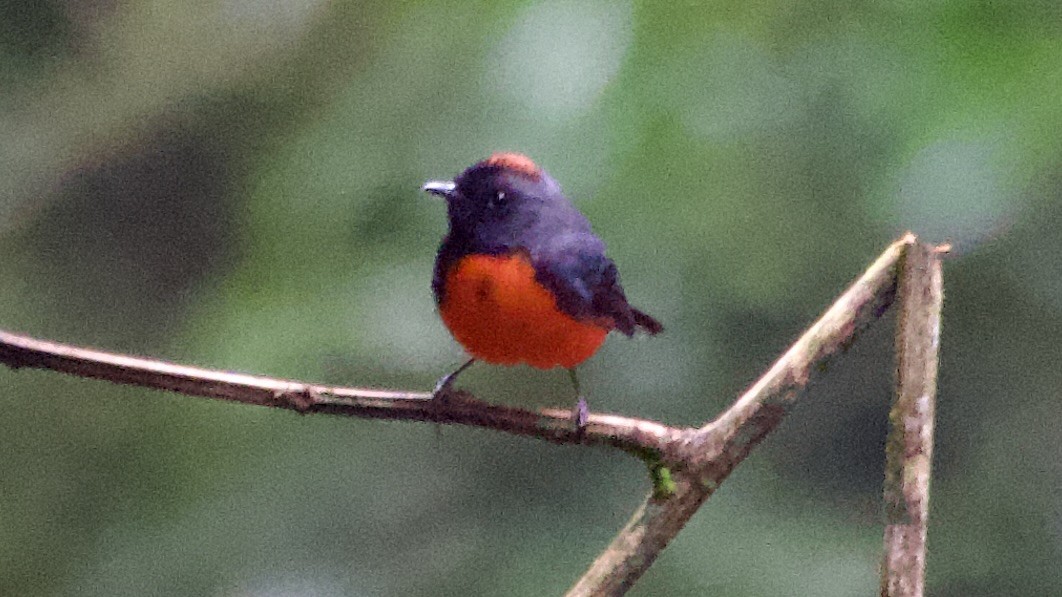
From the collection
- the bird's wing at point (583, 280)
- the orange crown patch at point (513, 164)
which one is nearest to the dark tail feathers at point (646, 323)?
the bird's wing at point (583, 280)

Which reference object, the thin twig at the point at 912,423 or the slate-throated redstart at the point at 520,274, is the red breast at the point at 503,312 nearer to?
the slate-throated redstart at the point at 520,274

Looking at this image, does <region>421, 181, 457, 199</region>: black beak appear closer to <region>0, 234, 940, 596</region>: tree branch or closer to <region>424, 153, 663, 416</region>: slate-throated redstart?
<region>424, 153, 663, 416</region>: slate-throated redstart

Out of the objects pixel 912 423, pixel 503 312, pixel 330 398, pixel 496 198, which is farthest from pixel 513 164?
pixel 912 423

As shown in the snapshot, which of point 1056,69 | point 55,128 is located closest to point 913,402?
point 1056,69

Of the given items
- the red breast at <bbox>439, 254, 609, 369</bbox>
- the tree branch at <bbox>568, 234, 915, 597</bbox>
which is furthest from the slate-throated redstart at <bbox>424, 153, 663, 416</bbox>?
the tree branch at <bbox>568, 234, 915, 597</bbox>

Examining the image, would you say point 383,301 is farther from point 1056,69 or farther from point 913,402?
point 1056,69

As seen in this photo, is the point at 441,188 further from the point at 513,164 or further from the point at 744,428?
the point at 744,428
